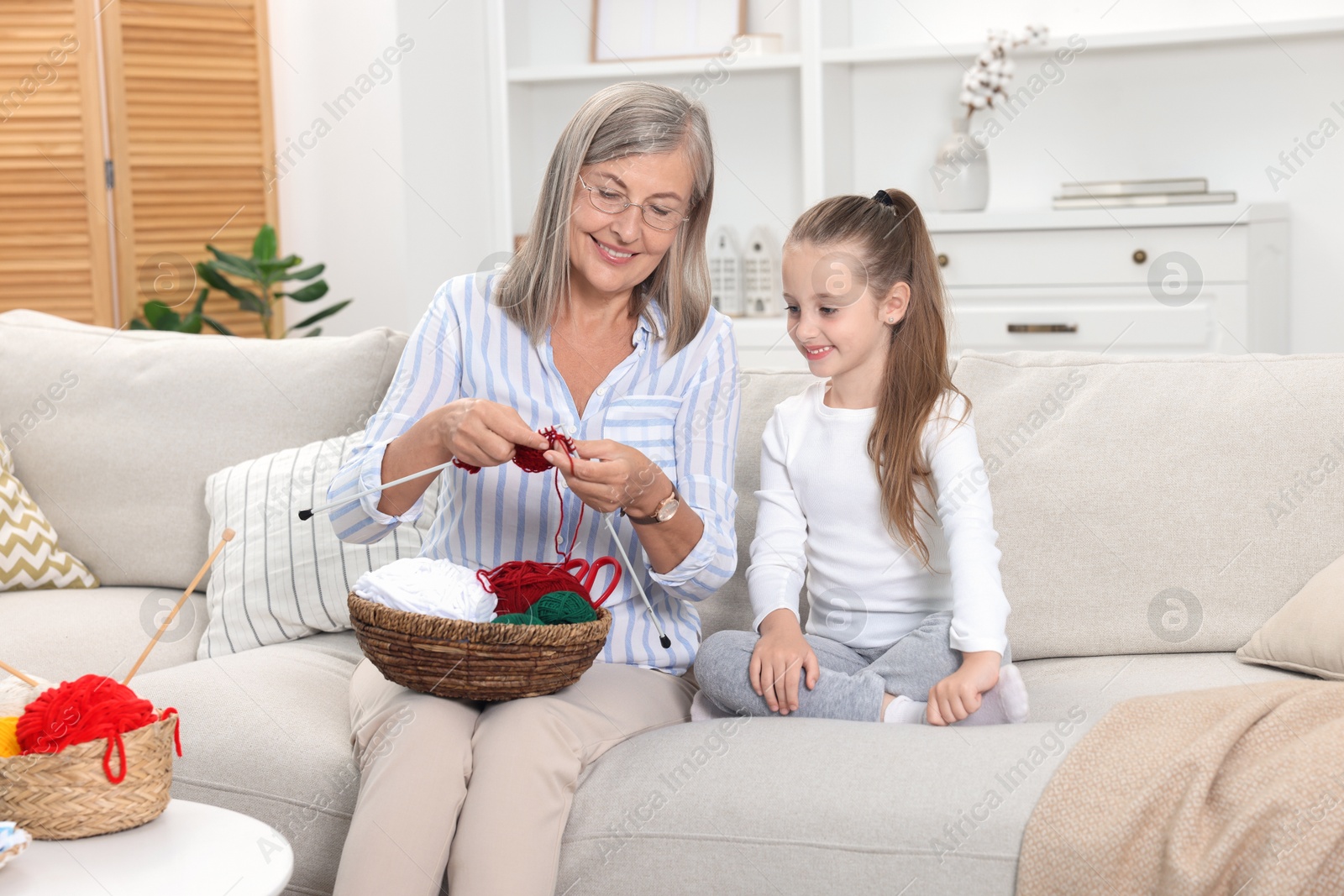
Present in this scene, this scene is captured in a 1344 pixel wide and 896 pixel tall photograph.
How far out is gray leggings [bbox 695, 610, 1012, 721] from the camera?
4.86 feet

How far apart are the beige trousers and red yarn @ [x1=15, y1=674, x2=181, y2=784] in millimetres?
227

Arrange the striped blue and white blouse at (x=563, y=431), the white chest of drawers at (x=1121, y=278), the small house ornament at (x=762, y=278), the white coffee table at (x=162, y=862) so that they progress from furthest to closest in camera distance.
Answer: the small house ornament at (x=762, y=278), the white chest of drawers at (x=1121, y=278), the striped blue and white blouse at (x=563, y=431), the white coffee table at (x=162, y=862)

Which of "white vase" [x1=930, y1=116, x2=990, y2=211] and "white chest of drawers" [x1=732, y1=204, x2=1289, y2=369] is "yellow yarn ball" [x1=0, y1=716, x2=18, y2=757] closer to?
"white chest of drawers" [x1=732, y1=204, x2=1289, y2=369]

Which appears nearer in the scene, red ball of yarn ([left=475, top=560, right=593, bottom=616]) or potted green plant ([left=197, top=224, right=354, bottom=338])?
red ball of yarn ([left=475, top=560, right=593, bottom=616])

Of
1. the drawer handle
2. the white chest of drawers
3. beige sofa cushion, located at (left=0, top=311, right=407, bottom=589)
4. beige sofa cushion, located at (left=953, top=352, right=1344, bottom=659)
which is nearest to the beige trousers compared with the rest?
beige sofa cushion, located at (left=953, top=352, right=1344, bottom=659)

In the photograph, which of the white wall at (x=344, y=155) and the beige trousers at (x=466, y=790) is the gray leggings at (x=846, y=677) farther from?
the white wall at (x=344, y=155)

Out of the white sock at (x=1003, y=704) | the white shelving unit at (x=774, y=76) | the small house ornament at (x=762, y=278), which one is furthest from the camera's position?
the small house ornament at (x=762, y=278)

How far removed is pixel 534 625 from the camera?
4.09 feet

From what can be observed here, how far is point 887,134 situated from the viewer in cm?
356

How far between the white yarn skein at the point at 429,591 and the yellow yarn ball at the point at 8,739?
33 centimetres

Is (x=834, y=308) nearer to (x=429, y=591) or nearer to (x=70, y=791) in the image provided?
(x=429, y=591)

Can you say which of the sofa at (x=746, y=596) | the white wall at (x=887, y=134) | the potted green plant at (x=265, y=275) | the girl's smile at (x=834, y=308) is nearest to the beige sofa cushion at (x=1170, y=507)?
the sofa at (x=746, y=596)

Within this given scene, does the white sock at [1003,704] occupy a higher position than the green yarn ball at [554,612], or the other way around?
the green yarn ball at [554,612]

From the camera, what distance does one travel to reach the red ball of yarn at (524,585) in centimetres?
132
